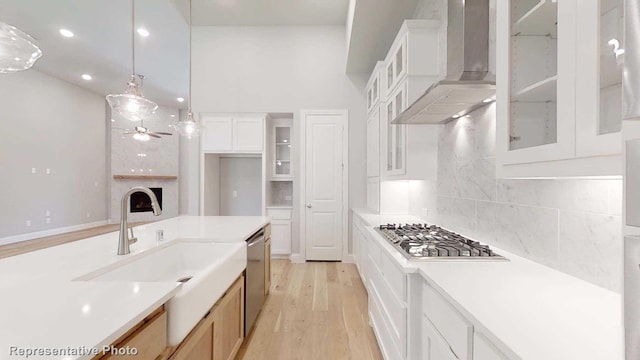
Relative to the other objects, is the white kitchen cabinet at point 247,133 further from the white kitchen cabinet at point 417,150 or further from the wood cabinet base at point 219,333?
the wood cabinet base at point 219,333

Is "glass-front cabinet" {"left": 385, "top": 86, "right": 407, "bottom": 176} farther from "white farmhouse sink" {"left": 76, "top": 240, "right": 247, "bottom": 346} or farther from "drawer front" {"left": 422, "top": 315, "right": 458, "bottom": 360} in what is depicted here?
"white farmhouse sink" {"left": 76, "top": 240, "right": 247, "bottom": 346}

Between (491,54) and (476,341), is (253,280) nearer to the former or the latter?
(476,341)

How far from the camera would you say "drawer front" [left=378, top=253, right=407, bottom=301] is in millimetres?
1471

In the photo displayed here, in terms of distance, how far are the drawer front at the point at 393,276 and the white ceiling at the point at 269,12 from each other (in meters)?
3.71

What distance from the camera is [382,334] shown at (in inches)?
79.3

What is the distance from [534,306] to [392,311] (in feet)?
2.99

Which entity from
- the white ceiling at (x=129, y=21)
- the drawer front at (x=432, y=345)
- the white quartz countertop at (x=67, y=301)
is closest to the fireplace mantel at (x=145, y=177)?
the white ceiling at (x=129, y=21)

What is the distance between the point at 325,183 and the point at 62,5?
14.5 ft

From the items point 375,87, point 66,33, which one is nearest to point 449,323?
point 375,87

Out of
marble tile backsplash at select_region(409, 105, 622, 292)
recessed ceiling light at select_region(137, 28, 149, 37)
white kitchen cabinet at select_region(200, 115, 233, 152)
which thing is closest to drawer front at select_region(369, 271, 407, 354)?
marble tile backsplash at select_region(409, 105, 622, 292)

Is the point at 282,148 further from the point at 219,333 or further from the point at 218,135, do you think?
the point at 219,333

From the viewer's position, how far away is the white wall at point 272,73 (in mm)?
4578

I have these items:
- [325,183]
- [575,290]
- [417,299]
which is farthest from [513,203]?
[325,183]

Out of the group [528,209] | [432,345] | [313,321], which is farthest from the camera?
[313,321]
